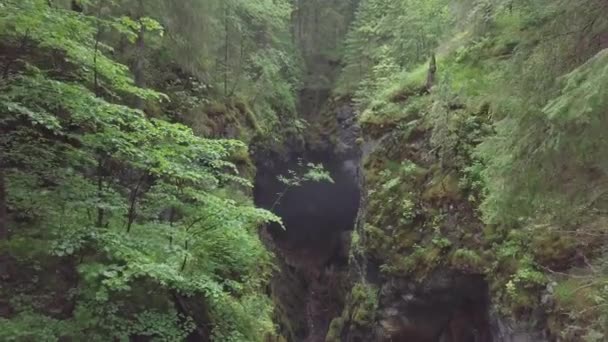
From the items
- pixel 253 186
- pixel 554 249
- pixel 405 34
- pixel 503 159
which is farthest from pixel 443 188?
pixel 405 34

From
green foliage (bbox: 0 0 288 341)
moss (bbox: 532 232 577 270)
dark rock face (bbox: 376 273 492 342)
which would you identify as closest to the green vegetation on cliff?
moss (bbox: 532 232 577 270)

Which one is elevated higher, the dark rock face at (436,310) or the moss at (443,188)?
the moss at (443,188)

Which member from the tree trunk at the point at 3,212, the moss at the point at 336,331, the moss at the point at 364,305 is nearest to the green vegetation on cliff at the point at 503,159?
the moss at the point at 364,305

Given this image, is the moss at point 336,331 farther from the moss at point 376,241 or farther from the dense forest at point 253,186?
the moss at point 376,241

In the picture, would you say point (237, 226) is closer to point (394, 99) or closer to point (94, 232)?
point (94, 232)

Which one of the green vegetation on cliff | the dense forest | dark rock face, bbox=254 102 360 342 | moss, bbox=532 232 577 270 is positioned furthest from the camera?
dark rock face, bbox=254 102 360 342

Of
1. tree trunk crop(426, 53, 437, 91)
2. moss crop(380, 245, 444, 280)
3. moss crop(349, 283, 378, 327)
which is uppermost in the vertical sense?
tree trunk crop(426, 53, 437, 91)

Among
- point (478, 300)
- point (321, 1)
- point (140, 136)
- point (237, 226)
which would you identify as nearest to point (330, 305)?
point (478, 300)

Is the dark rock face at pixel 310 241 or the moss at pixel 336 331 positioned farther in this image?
the dark rock face at pixel 310 241

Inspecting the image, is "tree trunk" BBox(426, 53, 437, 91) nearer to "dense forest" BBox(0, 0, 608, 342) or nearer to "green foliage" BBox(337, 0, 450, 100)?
"dense forest" BBox(0, 0, 608, 342)
